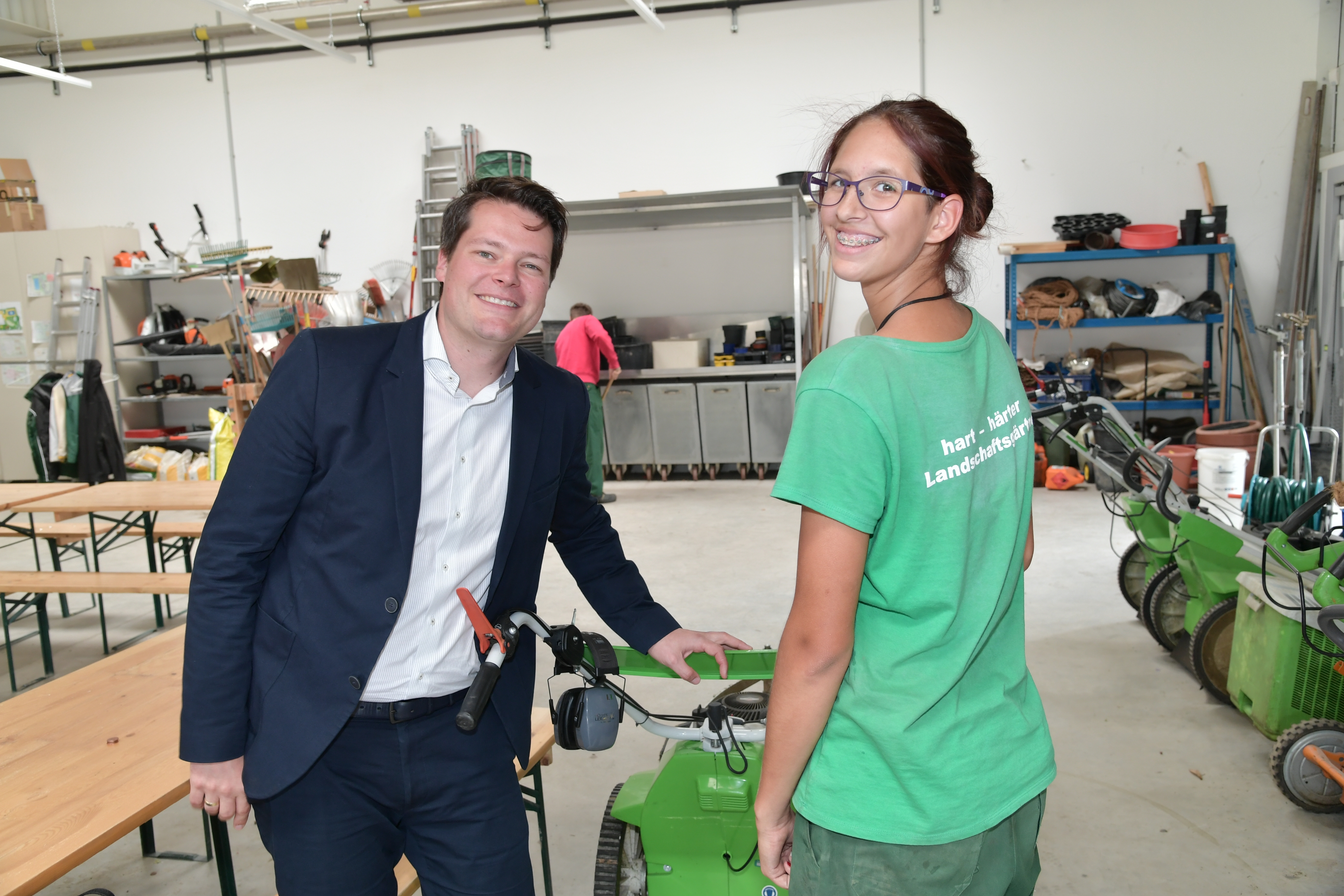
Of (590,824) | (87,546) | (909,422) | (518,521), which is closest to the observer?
(909,422)

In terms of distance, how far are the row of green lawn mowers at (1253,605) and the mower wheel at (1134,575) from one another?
15cm

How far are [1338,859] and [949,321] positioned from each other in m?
2.42

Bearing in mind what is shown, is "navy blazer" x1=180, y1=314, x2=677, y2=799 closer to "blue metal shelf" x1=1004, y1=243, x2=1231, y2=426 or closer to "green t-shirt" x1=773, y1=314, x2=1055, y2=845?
"green t-shirt" x1=773, y1=314, x2=1055, y2=845

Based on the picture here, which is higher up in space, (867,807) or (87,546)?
(867,807)

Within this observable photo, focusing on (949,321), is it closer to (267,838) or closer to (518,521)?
(518,521)

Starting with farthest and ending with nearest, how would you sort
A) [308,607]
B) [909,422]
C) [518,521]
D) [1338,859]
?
[1338,859] < [518,521] < [308,607] < [909,422]

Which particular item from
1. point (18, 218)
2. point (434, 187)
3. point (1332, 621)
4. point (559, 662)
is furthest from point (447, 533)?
point (18, 218)

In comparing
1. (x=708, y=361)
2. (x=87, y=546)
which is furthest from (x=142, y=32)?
(x=708, y=361)

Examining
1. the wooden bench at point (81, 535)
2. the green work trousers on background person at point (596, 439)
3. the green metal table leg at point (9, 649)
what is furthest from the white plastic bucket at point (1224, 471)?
the green metal table leg at point (9, 649)

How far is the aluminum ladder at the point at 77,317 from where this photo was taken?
8867mm

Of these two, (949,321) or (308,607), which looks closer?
(949,321)

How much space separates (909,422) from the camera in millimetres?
972

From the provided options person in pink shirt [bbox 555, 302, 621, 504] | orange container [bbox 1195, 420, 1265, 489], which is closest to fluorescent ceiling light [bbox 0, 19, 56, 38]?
person in pink shirt [bbox 555, 302, 621, 504]

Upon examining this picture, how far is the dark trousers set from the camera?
1380 mm
